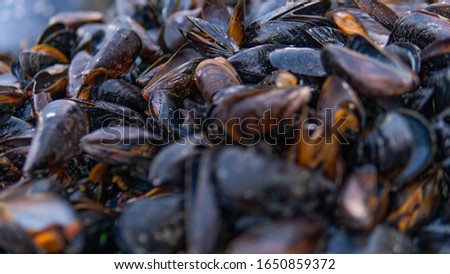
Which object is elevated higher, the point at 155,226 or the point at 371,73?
the point at 371,73

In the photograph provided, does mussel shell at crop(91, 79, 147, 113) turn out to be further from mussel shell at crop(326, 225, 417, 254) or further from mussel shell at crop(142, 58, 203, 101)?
mussel shell at crop(326, 225, 417, 254)

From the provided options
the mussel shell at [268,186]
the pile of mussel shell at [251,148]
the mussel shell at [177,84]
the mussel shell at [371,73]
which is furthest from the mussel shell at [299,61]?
the mussel shell at [268,186]

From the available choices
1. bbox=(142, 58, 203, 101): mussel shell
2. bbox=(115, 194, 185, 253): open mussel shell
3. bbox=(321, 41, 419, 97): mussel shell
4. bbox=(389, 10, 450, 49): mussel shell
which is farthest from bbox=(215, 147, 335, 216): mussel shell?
bbox=(389, 10, 450, 49): mussel shell

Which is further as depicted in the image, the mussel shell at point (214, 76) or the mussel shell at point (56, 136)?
the mussel shell at point (214, 76)

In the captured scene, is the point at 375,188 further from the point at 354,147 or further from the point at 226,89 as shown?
the point at 226,89

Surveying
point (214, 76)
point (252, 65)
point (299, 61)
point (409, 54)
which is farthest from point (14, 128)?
point (409, 54)

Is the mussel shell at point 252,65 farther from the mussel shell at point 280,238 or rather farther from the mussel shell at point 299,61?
the mussel shell at point 280,238

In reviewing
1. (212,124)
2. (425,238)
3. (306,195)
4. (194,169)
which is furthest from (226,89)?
(425,238)

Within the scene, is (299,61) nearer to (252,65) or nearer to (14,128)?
(252,65)
